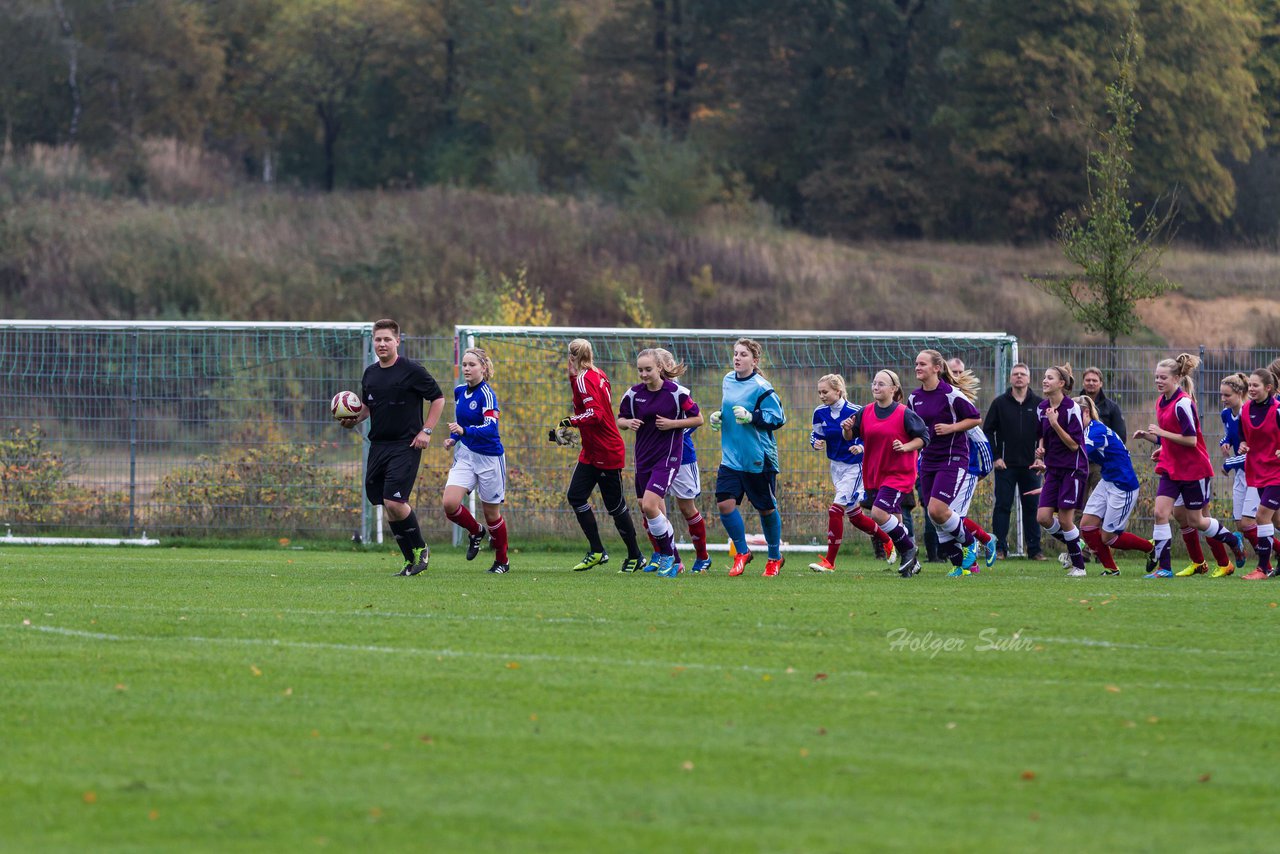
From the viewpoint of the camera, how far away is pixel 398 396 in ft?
45.6

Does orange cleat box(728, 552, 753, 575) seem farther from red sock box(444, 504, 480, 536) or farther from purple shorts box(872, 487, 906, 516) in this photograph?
red sock box(444, 504, 480, 536)

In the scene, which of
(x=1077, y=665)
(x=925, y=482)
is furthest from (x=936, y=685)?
(x=925, y=482)

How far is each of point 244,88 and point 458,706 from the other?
59.1 meters

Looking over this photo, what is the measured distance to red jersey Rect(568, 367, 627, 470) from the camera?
580 inches

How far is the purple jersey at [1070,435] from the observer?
1547cm

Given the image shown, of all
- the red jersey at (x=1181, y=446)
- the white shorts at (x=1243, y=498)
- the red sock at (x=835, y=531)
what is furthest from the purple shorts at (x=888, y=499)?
the white shorts at (x=1243, y=498)

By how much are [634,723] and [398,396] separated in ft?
23.5

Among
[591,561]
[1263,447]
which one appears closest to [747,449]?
[591,561]

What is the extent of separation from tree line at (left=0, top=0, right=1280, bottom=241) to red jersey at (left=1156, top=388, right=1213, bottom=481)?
40047mm

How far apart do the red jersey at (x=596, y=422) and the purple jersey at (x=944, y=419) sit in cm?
270

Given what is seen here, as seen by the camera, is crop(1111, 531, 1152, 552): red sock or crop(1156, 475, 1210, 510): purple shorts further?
crop(1111, 531, 1152, 552): red sock

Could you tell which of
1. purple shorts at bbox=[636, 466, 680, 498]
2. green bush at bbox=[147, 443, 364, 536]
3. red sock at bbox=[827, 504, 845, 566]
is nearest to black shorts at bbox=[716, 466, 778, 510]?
purple shorts at bbox=[636, 466, 680, 498]

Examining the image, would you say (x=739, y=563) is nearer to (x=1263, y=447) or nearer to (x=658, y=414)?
(x=658, y=414)

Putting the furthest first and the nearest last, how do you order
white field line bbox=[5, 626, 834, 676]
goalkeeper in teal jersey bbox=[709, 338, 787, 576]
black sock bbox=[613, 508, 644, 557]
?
black sock bbox=[613, 508, 644, 557] < goalkeeper in teal jersey bbox=[709, 338, 787, 576] < white field line bbox=[5, 626, 834, 676]
